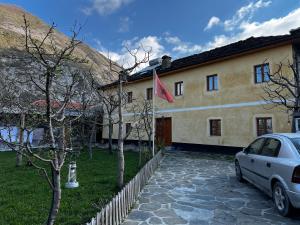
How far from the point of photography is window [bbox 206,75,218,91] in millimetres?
15203

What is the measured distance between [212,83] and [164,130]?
537 centimetres

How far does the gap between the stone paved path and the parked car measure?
16.1 inches

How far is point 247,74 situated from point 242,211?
10109 mm

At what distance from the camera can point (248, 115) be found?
13297 millimetres

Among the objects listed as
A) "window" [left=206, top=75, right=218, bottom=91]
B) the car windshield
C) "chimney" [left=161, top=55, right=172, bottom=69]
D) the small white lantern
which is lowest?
the small white lantern

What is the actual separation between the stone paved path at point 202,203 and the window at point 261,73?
22.1 ft

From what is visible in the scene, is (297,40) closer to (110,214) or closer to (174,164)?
(174,164)

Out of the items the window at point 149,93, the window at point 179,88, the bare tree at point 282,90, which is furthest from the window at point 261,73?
the window at point 149,93

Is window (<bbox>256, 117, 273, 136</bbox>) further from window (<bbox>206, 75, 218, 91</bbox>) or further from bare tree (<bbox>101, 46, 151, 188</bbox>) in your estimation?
bare tree (<bbox>101, 46, 151, 188</bbox>)

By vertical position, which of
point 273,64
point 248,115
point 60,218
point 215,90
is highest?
point 273,64

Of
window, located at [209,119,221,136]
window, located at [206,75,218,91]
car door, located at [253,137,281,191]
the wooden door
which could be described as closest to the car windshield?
car door, located at [253,137,281,191]

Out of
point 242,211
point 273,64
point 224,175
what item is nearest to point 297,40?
point 273,64

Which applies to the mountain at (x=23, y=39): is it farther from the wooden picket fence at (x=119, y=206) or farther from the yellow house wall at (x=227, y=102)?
the yellow house wall at (x=227, y=102)

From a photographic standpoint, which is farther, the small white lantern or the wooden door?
the wooden door
